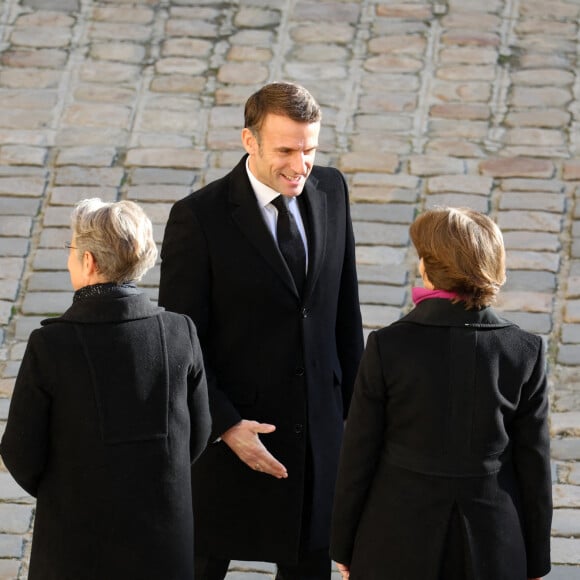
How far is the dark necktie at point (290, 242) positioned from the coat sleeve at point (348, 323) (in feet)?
0.70

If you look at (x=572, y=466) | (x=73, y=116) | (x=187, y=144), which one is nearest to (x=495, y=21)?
(x=187, y=144)

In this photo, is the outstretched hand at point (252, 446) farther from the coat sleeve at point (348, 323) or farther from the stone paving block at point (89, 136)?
the stone paving block at point (89, 136)

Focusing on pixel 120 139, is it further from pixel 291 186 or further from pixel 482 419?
pixel 482 419

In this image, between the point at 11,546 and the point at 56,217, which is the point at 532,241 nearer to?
the point at 56,217

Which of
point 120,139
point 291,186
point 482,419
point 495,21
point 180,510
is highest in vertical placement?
point 495,21

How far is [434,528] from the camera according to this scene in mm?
3215

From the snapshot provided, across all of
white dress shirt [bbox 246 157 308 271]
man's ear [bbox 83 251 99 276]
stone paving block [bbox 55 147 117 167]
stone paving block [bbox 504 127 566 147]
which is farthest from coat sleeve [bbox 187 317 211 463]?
stone paving block [bbox 504 127 566 147]

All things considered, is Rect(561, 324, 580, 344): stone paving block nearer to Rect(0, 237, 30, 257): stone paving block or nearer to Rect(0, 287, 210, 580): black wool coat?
Rect(0, 237, 30, 257): stone paving block

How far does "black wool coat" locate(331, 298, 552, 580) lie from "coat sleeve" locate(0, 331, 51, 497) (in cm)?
78

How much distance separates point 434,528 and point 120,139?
4.46 m

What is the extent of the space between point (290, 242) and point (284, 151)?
Answer: 303mm

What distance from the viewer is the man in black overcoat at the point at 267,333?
3715mm

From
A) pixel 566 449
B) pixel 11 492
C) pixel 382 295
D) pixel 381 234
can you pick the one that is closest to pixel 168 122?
pixel 381 234

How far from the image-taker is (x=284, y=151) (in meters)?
3.67
